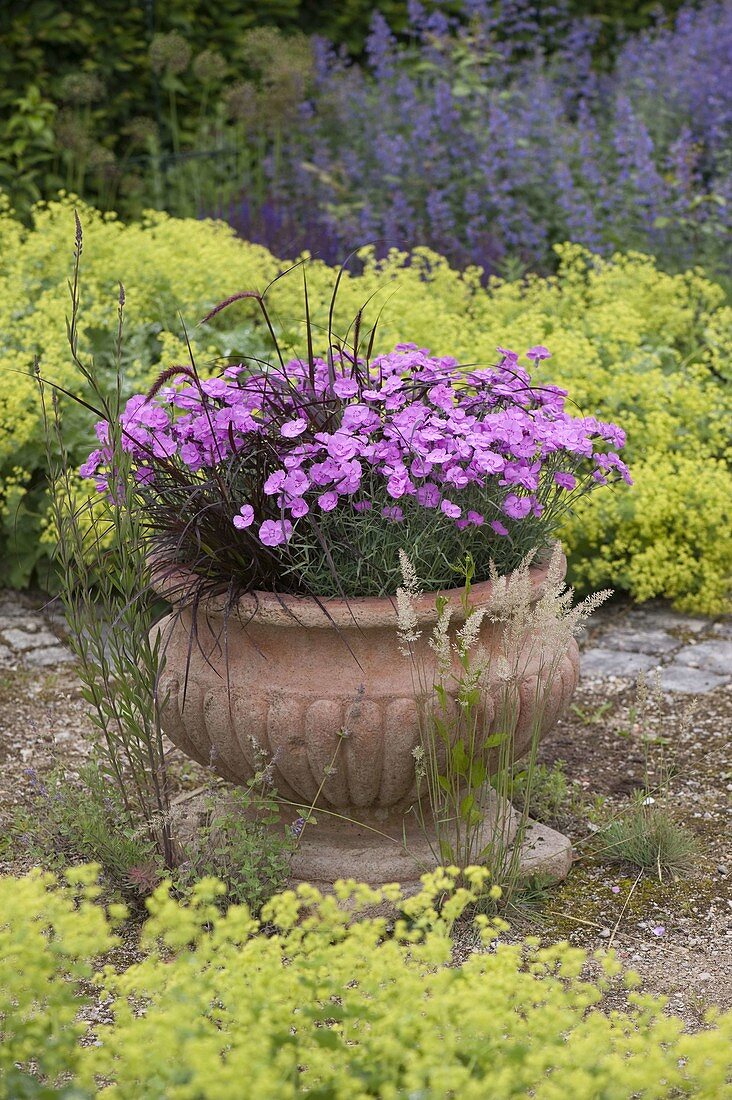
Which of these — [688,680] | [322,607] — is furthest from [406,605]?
[688,680]

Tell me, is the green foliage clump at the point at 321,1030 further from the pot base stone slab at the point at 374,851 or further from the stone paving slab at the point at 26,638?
the stone paving slab at the point at 26,638

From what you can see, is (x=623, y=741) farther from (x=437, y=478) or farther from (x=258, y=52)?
(x=258, y=52)

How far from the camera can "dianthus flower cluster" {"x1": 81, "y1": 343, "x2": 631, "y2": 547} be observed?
8.35ft

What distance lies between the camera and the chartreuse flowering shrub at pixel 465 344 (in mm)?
4516

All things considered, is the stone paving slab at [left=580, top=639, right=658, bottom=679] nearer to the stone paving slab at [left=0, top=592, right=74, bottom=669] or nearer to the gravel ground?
the gravel ground

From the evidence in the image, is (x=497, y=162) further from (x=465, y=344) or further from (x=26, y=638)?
(x=26, y=638)

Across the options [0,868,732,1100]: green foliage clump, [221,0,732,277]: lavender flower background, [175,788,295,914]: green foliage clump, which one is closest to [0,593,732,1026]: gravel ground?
[175,788,295,914]: green foliage clump

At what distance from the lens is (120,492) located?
8.46ft

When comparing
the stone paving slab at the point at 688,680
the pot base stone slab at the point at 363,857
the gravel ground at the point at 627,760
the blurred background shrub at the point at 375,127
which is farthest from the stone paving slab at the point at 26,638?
the blurred background shrub at the point at 375,127

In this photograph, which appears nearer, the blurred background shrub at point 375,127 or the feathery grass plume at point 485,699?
the feathery grass plume at point 485,699

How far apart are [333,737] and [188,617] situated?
49 centimetres

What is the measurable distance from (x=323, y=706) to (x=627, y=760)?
4.59 feet

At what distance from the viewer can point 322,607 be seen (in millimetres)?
2549

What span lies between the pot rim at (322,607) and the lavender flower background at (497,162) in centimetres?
365
